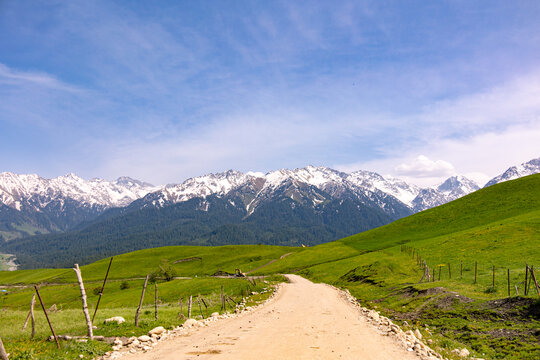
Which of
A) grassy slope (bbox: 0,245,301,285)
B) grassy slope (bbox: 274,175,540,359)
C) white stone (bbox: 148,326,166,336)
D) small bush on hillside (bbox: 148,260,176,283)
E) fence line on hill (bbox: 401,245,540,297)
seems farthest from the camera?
grassy slope (bbox: 0,245,301,285)

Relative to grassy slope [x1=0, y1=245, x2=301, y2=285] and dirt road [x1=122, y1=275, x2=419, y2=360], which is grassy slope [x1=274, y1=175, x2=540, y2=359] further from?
grassy slope [x1=0, y1=245, x2=301, y2=285]

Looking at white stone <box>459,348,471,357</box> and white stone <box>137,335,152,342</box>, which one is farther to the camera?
white stone <box>137,335,152,342</box>

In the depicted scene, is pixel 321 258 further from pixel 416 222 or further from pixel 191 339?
pixel 191 339

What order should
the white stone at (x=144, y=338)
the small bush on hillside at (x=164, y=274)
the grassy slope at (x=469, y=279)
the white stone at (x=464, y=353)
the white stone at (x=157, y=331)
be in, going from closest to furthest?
the white stone at (x=464, y=353), the white stone at (x=144, y=338), the grassy slope at (x=469, y=279), the white stone at (x=157, y=331), the small bush on hillside at (x=164, y=274)

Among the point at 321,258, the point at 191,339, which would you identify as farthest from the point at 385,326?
the point at 321,258

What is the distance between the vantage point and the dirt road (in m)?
17.5

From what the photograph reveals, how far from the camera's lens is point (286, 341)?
2036 cm

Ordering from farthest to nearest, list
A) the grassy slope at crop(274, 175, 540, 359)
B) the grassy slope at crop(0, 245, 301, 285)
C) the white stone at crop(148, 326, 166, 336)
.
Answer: the grassy slope at crop(0, 245, 301, 285), the white stone at crop(148, 326, 166, 336), the grassy slope at crop(274, 175, 540, 359)

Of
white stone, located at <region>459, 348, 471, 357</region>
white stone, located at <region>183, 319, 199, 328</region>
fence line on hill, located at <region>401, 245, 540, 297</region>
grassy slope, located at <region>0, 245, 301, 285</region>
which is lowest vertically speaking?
grassy slope, located at <region>0, 245, 301, 285</region>

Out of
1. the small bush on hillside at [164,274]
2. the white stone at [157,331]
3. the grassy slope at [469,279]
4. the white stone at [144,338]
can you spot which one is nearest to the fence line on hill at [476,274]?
the grassy slope at [469,279]

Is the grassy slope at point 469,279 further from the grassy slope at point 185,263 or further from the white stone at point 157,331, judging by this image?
the grassy slope at point 185,263

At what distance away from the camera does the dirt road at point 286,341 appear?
17.5 m

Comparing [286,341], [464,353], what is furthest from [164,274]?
[464,353]

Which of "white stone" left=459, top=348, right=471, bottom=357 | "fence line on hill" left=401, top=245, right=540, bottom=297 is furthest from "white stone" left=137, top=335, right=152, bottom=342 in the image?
"fence line on hill" left=401, top=245, right=540, bottom=297
